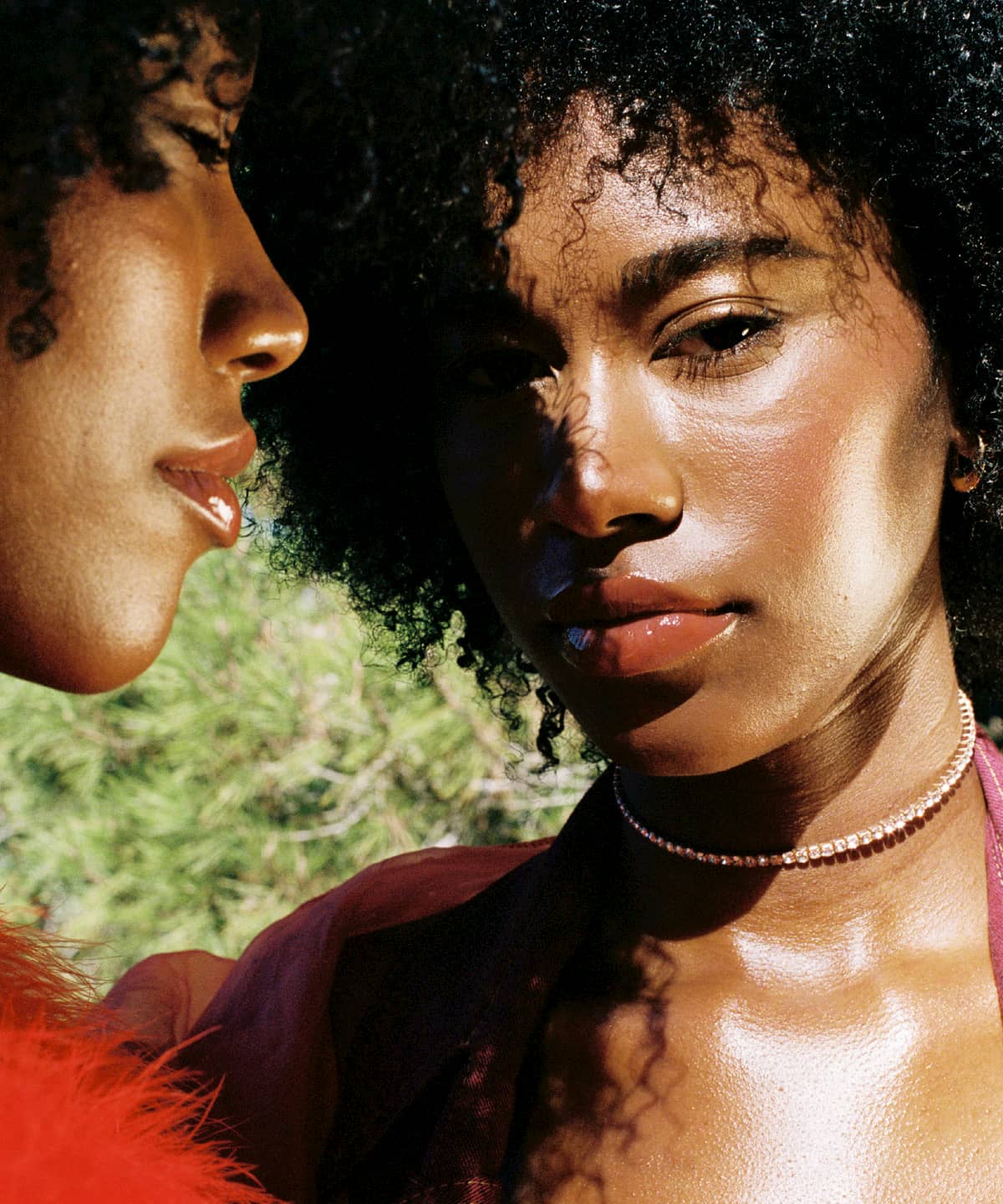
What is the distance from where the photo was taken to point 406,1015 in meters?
2.24

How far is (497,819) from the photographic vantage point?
4.83 m

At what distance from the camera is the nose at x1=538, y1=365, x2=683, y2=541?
1.65 m

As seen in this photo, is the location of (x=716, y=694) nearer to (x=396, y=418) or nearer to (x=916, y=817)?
(x=916, y=817)

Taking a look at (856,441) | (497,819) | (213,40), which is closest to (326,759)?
(497,819)

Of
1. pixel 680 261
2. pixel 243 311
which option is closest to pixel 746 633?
pixel 680 261

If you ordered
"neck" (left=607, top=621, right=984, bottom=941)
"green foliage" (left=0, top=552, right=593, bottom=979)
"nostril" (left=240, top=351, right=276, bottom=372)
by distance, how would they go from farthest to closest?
"green foliage" (left=0, top=552, right=593, bottom=979)
"neck" (left=607, top=621, right=984, bottom=941)
"nostril" (left=240, top=351, right=276, bottom=372)

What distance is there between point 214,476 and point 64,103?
1.20 feet

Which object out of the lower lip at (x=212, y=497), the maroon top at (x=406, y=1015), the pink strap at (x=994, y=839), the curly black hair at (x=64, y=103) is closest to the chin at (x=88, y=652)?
the lower lip at (x=212, y=497)

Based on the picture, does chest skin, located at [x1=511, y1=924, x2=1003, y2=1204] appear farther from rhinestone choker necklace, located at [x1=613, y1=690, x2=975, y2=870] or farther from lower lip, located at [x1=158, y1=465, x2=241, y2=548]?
lower lip, located at [x1=158, y1=465, x2=241, y2=548]

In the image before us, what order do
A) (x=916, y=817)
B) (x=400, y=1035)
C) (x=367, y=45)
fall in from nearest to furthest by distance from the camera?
1. (x=367, y=45)
2. (x=916, y=817)
3. (x=400, y=1035)

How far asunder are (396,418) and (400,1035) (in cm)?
96

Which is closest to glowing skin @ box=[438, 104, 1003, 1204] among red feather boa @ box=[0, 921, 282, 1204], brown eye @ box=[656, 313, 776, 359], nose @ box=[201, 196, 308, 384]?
brown eye @ box=[656, 313, 776, 359]

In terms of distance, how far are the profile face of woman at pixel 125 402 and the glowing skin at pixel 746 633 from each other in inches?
18.6

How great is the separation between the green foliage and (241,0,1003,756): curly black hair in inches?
104
